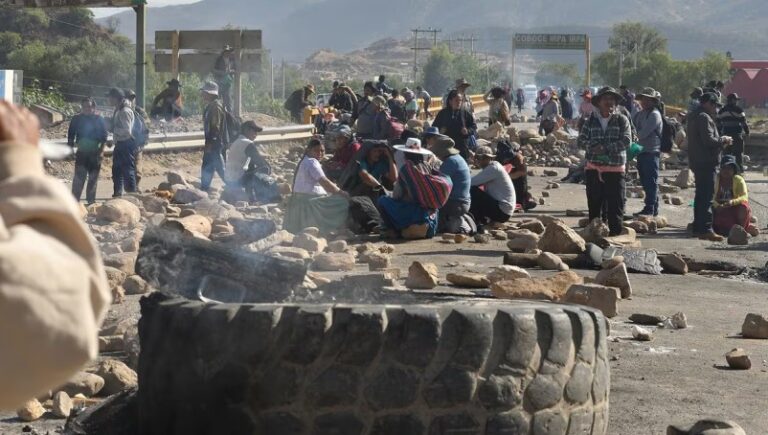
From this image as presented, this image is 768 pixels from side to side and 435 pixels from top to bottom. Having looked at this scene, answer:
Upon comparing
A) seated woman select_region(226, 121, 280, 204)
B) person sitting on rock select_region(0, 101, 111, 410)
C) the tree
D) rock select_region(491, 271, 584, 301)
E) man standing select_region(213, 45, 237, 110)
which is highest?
the tree

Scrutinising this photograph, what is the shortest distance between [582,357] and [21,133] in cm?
372

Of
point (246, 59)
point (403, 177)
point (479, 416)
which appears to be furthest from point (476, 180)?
point (246, 59)

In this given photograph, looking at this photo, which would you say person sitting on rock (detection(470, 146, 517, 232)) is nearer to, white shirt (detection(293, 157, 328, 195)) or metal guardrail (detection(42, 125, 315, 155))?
white shirt (detection(293, 157, 328, 195))

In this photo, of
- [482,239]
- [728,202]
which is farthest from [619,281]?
[728,202]

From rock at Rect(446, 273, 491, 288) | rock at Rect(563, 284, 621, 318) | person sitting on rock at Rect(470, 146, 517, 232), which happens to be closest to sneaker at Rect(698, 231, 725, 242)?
person sitting on rock at Rect(470, 146, 517, 232)

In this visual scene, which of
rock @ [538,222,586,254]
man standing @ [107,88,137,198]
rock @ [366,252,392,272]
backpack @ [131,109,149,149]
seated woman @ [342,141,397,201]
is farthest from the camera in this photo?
backpack @ [131,109,149,149]

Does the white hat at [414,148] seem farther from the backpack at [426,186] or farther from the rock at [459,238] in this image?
the rock at [459,238]

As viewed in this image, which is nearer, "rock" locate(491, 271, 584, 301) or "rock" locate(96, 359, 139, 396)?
"rock" locate(96, 359, 139, 396)

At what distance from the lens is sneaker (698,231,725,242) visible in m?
15.1

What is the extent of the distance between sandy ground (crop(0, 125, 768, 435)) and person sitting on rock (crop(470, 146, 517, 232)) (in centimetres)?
135

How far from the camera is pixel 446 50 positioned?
147750 mm

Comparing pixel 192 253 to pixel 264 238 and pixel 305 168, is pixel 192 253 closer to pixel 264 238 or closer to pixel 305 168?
pixel 264 238

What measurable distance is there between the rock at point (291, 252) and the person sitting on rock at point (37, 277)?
8989mm

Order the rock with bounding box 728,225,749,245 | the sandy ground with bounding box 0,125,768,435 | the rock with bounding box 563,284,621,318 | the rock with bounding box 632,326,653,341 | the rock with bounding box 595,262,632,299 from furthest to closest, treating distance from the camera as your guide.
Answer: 1. the rock with bounding box 728,225,749,245
2. the rock with bounding box 595,262,632,299
3. the rock with bounding box 563,284,621,318
4. the rock with bounding box 632,326,653,341
5. the sandy ground with bounding box 0,125,768,435
